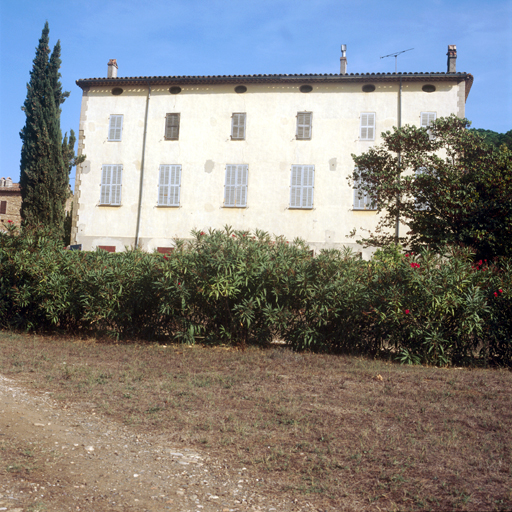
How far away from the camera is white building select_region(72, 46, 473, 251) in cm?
2133

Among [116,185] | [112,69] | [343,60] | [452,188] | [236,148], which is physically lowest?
[452,188]

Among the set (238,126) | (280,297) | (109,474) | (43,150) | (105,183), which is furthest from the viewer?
(105,183)

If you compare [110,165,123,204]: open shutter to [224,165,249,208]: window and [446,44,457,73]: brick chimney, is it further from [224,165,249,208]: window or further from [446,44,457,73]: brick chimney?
[446,44,457,73]: brick chimney

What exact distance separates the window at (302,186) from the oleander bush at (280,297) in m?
12.3

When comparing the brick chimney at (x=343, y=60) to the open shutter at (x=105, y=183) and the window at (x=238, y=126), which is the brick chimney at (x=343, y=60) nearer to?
the window at (x=238, y=126)

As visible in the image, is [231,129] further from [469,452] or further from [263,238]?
[469,452]

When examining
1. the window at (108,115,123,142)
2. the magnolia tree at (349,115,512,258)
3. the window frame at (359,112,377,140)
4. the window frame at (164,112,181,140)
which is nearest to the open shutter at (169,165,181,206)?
the window frame at (164,112,181,140)

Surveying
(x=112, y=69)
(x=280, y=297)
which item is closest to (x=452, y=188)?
(x=280, y=297)

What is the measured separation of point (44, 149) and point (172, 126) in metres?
5.37

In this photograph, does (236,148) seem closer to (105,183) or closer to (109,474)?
(105,183)

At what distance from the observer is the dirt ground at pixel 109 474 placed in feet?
10.3

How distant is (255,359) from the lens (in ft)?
25.6

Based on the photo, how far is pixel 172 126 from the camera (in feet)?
75.1

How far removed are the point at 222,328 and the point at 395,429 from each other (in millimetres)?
4534
